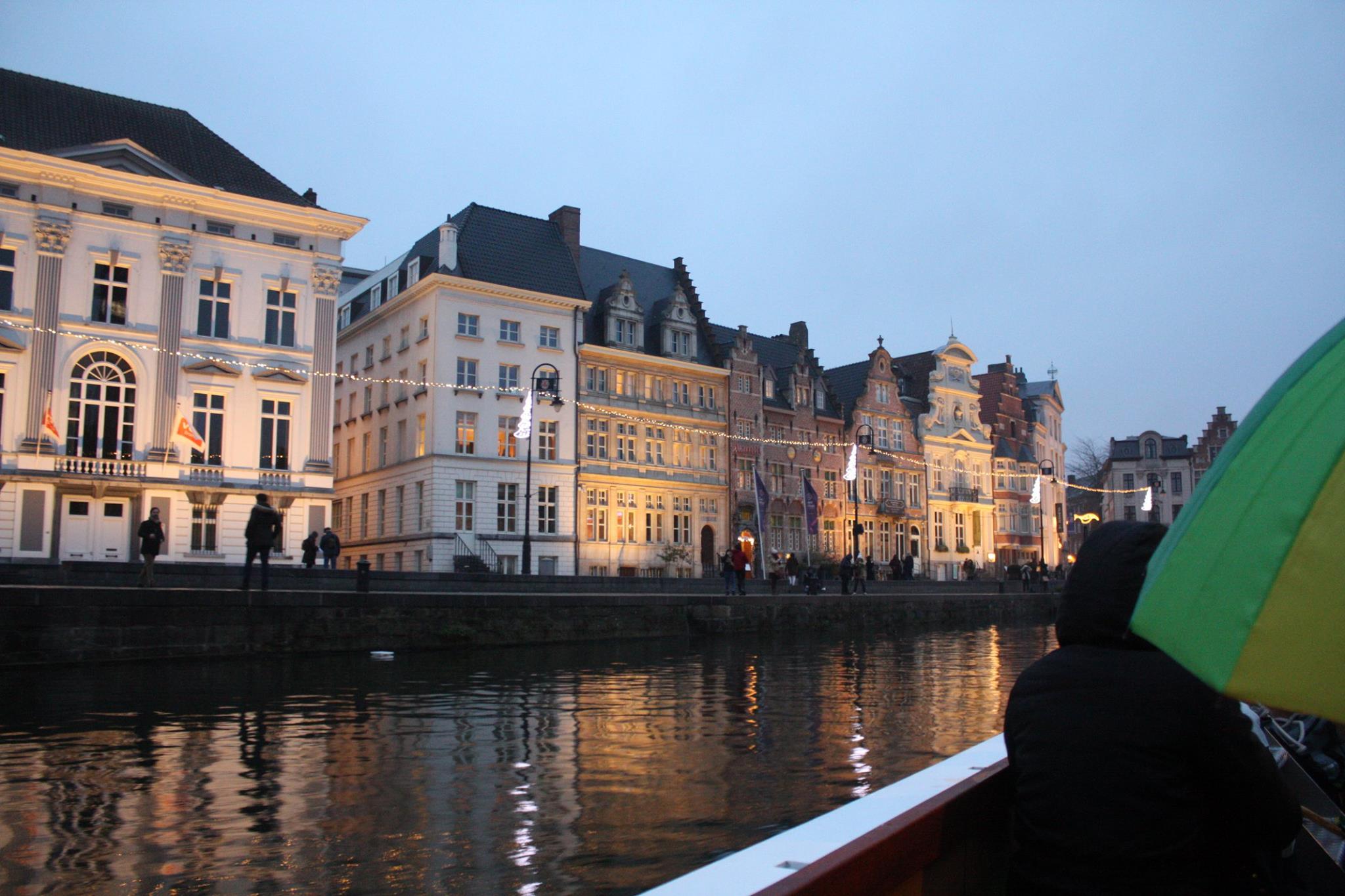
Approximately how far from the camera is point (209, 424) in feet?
120

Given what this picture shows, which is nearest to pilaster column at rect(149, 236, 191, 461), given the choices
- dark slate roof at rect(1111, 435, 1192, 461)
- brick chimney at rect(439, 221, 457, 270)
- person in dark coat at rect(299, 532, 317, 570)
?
person in dark coat at rect(299, 532, 317, 570)

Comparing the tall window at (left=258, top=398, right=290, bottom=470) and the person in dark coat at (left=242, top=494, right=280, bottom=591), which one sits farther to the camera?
the tall window at (left=258, top=398, right=290, bottom=470)

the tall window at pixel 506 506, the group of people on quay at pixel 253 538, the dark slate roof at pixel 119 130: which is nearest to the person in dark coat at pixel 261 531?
the group of people on quay at pixel 253 538

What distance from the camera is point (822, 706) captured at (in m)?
13.3

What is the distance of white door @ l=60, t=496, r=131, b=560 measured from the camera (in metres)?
34.0

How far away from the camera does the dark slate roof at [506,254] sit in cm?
4662

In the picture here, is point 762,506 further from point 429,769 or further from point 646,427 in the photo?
point 429,769

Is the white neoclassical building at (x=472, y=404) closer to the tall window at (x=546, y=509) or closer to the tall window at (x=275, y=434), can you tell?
the tall window at (x=546, y=509)

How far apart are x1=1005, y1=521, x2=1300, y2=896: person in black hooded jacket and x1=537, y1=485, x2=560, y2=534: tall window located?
142ft

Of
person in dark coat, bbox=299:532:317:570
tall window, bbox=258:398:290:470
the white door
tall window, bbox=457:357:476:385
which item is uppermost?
tall window, bbox=457:357:476:385

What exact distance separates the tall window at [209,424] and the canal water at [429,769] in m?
20.0

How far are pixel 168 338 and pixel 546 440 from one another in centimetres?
1576

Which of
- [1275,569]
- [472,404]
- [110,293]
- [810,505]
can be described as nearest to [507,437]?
[472,404]

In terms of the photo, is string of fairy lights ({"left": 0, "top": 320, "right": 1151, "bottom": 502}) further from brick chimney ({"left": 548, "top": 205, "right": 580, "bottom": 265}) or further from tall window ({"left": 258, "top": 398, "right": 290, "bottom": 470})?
brick chimney ({"left": 548, "top": 205, "right": 580, "bottom": 265})
